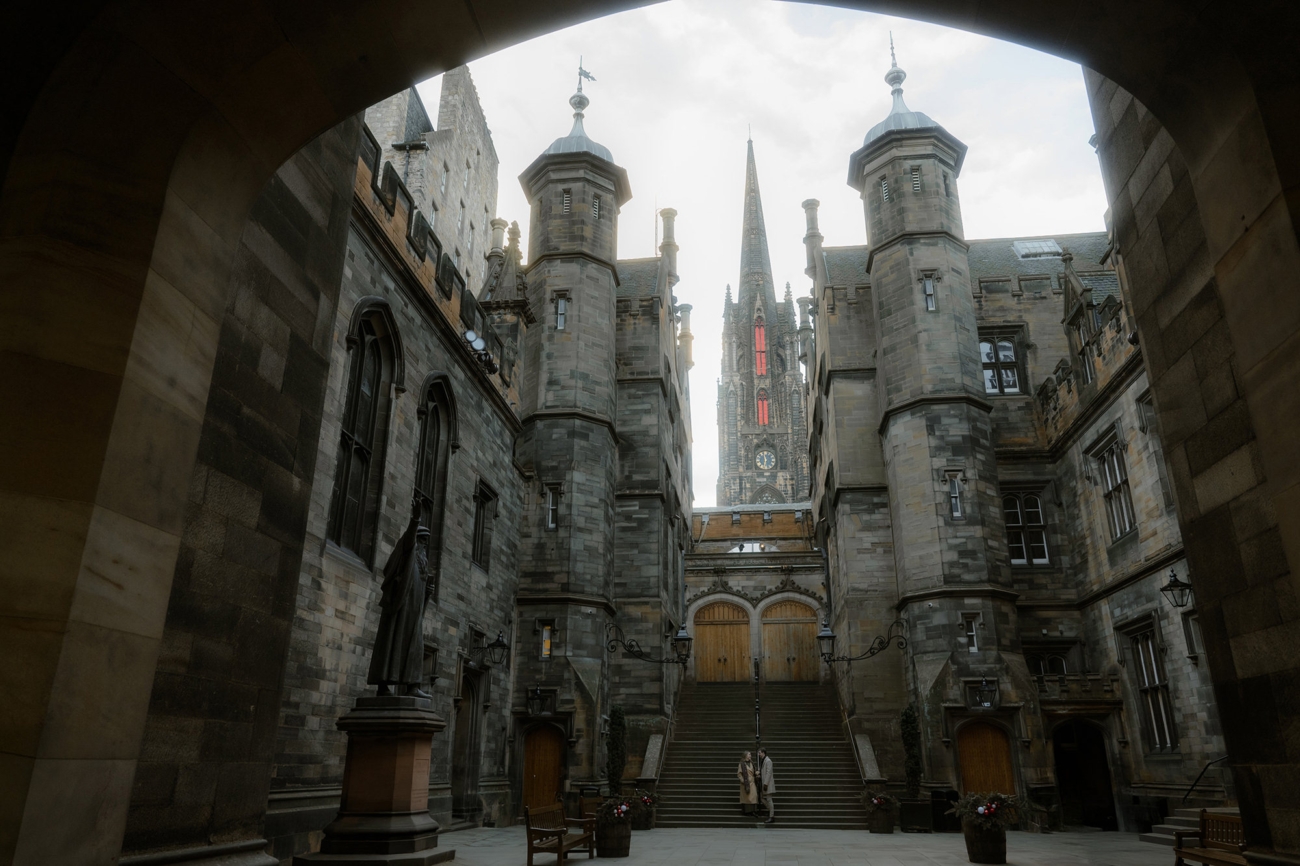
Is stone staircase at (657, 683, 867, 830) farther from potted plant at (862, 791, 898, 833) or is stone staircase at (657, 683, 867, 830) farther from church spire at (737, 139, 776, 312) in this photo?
church spire at (737, 139, 776, 312)

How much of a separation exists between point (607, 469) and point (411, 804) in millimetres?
14280

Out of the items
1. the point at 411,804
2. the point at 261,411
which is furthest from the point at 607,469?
the point at 261,411

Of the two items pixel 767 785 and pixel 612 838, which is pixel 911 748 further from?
pixel 612 838

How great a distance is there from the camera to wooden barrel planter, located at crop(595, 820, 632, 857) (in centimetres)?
1220

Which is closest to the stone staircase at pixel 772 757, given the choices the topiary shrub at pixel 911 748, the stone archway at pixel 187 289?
the topiary shrub at pixel 911 748

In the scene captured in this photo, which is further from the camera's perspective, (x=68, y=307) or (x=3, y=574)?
(x=68, y=307)

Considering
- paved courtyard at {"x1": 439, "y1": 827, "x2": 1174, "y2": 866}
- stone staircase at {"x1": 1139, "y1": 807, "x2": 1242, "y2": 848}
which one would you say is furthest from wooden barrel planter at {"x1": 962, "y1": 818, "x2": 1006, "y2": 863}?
stone staircase at {"x1": 1139, "y1": 807, "x2": 1242, "y2": 848}

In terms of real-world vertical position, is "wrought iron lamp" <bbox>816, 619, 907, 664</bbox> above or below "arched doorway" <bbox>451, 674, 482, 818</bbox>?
above

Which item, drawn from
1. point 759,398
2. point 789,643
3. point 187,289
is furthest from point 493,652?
point 759,398

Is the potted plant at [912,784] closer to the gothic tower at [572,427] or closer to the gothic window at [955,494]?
the gothic window at [955,494]

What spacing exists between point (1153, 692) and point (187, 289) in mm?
19723

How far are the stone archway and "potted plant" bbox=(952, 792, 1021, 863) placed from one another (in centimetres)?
815

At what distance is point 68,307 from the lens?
3387 millimetres

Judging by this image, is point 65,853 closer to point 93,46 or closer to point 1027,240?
point 93,46
